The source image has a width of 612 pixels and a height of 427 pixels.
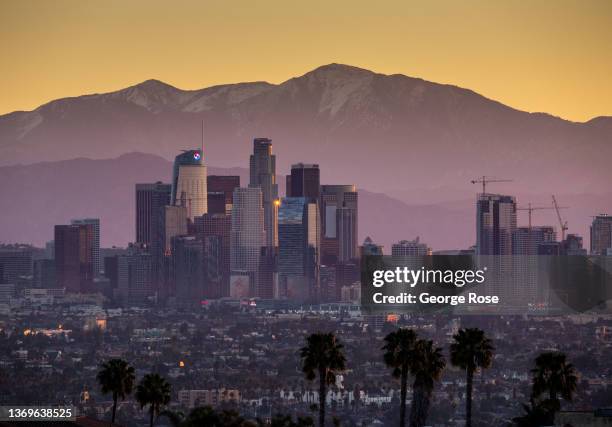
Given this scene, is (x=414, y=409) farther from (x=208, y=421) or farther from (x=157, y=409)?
(x=208, y=421)

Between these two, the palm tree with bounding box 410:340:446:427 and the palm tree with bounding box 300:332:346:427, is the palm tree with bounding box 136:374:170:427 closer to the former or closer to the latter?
the palm tree with bounding box 300:332:346:427

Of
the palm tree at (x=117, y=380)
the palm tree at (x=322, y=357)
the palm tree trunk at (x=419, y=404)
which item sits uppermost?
the palm tree at (x=322, y=357)

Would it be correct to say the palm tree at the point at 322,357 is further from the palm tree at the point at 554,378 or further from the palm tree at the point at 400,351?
the palm tree at the point at 554,378

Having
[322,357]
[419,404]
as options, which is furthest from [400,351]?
[322,357]

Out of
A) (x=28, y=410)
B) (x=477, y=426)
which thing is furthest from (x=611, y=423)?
(x=477, y=426)

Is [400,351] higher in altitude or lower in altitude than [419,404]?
higher

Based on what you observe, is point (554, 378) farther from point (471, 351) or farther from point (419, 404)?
point (419, 404)

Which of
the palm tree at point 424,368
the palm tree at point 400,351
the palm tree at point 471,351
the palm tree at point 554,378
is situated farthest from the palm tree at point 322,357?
the palm tree at point 554,378

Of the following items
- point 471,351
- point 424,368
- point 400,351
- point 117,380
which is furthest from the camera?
point 117,380

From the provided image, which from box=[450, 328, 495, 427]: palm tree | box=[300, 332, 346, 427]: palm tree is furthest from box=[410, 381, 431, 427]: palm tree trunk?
box=[300, 332, 346, 427]: palm tree

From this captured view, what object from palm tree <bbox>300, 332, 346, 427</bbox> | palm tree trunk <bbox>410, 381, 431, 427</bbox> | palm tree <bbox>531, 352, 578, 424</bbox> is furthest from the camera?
palm tree <bbox>531, 352, 578, 424</bbox>

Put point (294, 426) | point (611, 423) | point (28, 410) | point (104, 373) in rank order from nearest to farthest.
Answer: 1. point (294, 426)
2. point (611, 423)
3. point (104, 373)
4. point (28, 410)
